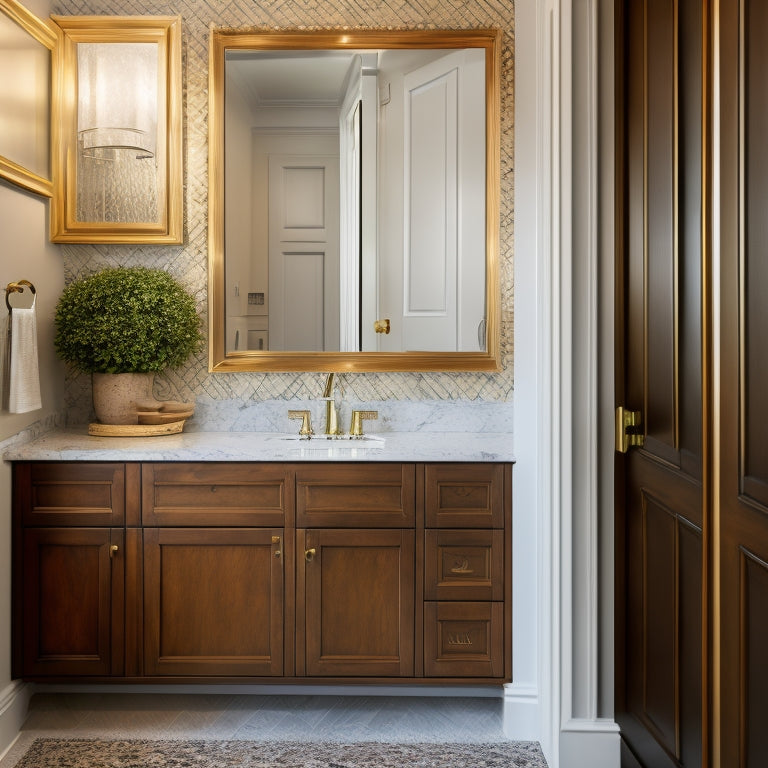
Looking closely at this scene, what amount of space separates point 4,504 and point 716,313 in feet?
6.54

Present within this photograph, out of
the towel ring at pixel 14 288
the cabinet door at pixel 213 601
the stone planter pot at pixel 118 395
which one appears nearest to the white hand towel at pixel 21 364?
the towel ring at pixel 14 288

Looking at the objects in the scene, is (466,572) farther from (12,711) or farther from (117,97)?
(117,97)

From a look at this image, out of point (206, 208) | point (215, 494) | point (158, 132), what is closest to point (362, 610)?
point (215, 494)

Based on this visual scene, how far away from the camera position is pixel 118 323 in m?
2.60

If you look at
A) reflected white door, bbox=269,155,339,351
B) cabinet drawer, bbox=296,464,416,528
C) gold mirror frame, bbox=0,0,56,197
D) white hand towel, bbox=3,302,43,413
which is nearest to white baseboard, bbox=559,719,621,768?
cabinet drawer, bbox=296,464,416,528

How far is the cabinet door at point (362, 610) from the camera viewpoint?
240 centimetres

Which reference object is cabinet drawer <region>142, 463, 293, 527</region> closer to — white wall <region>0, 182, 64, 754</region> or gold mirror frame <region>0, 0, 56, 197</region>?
white wall <region>0, 182, 64, 754</region>

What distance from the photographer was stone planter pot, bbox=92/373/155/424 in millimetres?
2656

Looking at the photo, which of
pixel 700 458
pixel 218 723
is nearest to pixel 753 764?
pixel 700 458

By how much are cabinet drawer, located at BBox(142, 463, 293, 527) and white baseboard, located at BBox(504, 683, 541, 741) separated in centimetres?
87

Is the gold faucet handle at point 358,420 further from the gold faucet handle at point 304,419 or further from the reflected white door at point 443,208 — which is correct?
the reflected white door at point 443,208

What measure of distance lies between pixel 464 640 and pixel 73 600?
119 cm

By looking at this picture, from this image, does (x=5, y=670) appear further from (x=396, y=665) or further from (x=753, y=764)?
(x=753, y=764)

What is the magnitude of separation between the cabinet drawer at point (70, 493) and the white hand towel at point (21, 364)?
0.19m
